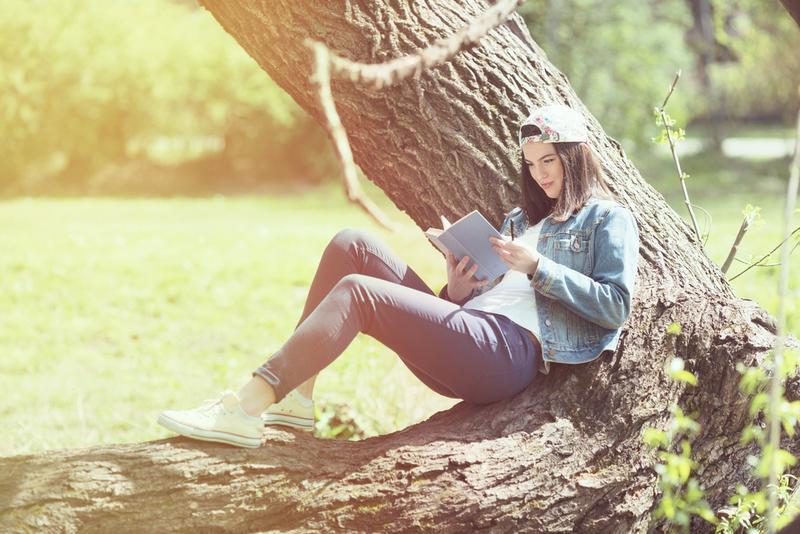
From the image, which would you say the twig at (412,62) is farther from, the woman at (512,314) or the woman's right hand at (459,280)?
the woman's right hand at (459,280)

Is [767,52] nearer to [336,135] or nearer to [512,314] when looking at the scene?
[512,314]

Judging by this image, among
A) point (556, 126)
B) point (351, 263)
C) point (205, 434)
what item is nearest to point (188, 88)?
point (351, 263)

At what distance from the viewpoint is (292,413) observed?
3205mm

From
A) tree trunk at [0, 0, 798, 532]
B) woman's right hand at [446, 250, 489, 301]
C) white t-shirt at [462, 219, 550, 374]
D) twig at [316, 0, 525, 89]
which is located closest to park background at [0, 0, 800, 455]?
woman's right hand at [446, 250, 489, 301]

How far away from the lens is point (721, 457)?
3.20m

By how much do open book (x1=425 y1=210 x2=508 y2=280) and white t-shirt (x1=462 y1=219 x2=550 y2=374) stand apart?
51mm

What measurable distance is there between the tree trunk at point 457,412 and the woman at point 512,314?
100mm

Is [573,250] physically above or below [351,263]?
above

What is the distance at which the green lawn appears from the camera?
5.17 meters

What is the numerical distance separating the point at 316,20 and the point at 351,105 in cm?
32

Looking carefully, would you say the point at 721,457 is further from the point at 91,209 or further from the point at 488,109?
the point at 91,209

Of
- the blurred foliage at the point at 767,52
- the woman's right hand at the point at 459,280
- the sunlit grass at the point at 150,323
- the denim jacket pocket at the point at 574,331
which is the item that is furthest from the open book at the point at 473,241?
the blurred foliage at the point at 767,52

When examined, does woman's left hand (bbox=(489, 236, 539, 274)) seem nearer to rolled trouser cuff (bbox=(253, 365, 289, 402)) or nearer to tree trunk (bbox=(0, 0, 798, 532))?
tree trunk (bbox=(0, 0, 798, 532))

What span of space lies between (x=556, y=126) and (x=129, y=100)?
11612mm
